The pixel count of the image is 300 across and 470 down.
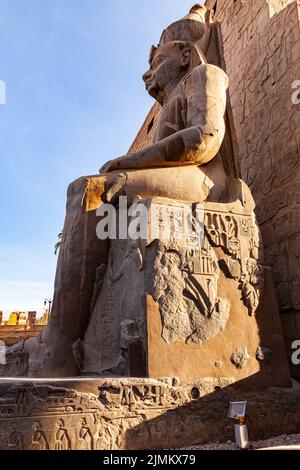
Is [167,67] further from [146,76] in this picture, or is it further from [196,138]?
[196,138]

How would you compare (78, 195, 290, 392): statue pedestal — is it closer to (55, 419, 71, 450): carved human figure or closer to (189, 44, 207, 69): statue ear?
(55, 419, 71, 450): carved human figure

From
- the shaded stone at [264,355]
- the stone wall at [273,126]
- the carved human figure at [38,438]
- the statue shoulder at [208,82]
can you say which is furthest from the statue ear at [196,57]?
the carved human figure at [38,438]

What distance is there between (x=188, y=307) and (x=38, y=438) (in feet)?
3.54

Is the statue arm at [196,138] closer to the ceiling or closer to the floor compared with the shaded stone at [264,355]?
closer to the ceiling

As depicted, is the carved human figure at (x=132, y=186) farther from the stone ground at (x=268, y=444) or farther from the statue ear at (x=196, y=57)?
the stone ground at (x=268, y=444)

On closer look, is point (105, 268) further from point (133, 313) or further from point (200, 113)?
point (200, 113)

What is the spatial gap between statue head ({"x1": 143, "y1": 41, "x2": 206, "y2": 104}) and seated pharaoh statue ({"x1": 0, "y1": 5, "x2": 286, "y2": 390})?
0.51 meters

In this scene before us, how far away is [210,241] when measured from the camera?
2721 millimetres

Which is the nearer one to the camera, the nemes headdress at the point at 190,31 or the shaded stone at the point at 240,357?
the shaded stone at the point at 240,357

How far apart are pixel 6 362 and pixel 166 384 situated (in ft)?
4.23

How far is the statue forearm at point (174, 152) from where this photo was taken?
2932 mm

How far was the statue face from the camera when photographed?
3.72 meters

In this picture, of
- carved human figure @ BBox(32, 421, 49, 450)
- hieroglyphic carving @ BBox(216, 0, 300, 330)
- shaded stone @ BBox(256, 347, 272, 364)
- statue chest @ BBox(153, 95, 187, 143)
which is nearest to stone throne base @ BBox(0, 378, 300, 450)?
carved human figure @ BBox(32, 421, 49, 450)
